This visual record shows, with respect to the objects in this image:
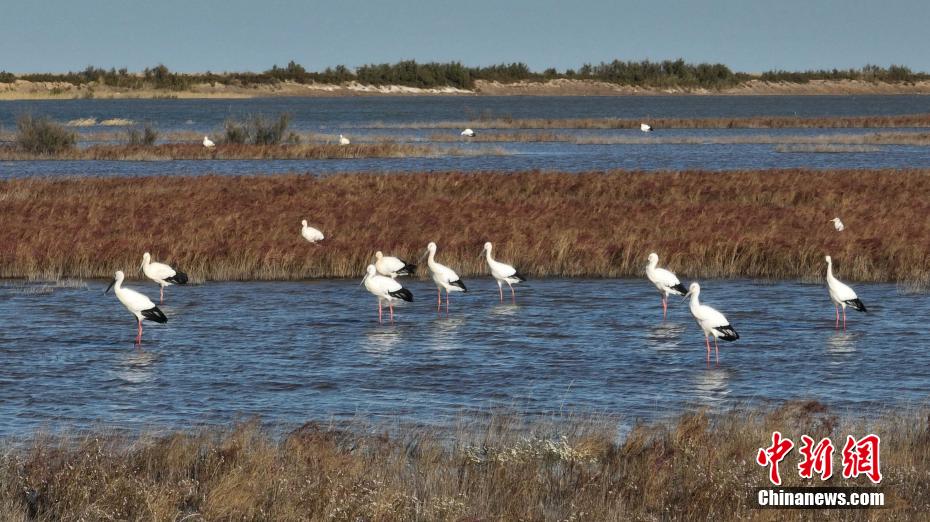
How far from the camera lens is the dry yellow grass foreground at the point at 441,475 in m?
9.80

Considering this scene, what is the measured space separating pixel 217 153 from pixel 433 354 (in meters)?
42.9

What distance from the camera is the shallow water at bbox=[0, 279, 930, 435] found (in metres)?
15.9

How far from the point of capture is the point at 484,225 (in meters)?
29.9

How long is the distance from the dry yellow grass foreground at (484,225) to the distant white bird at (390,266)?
1.78 metres

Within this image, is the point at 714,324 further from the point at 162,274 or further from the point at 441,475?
the point at 162,274

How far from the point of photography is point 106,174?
167ft

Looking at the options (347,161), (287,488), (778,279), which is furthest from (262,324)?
(347,161)

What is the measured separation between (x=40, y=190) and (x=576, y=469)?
2894 cm

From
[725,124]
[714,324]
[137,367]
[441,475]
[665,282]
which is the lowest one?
[725,124]

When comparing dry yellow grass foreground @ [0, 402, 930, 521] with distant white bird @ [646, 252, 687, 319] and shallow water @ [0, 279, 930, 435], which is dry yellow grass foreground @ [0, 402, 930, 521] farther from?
distant white bird @ [646, 252, 687, 319]

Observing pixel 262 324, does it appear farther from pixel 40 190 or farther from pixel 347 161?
pixel 347 161

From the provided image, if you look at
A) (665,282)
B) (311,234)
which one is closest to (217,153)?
(311,234)

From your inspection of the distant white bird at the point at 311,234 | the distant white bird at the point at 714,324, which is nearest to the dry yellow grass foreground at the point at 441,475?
the distant white bird at the point at 714,324

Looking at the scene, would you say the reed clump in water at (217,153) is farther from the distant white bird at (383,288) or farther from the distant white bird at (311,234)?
the distant white bird at (383,288)
